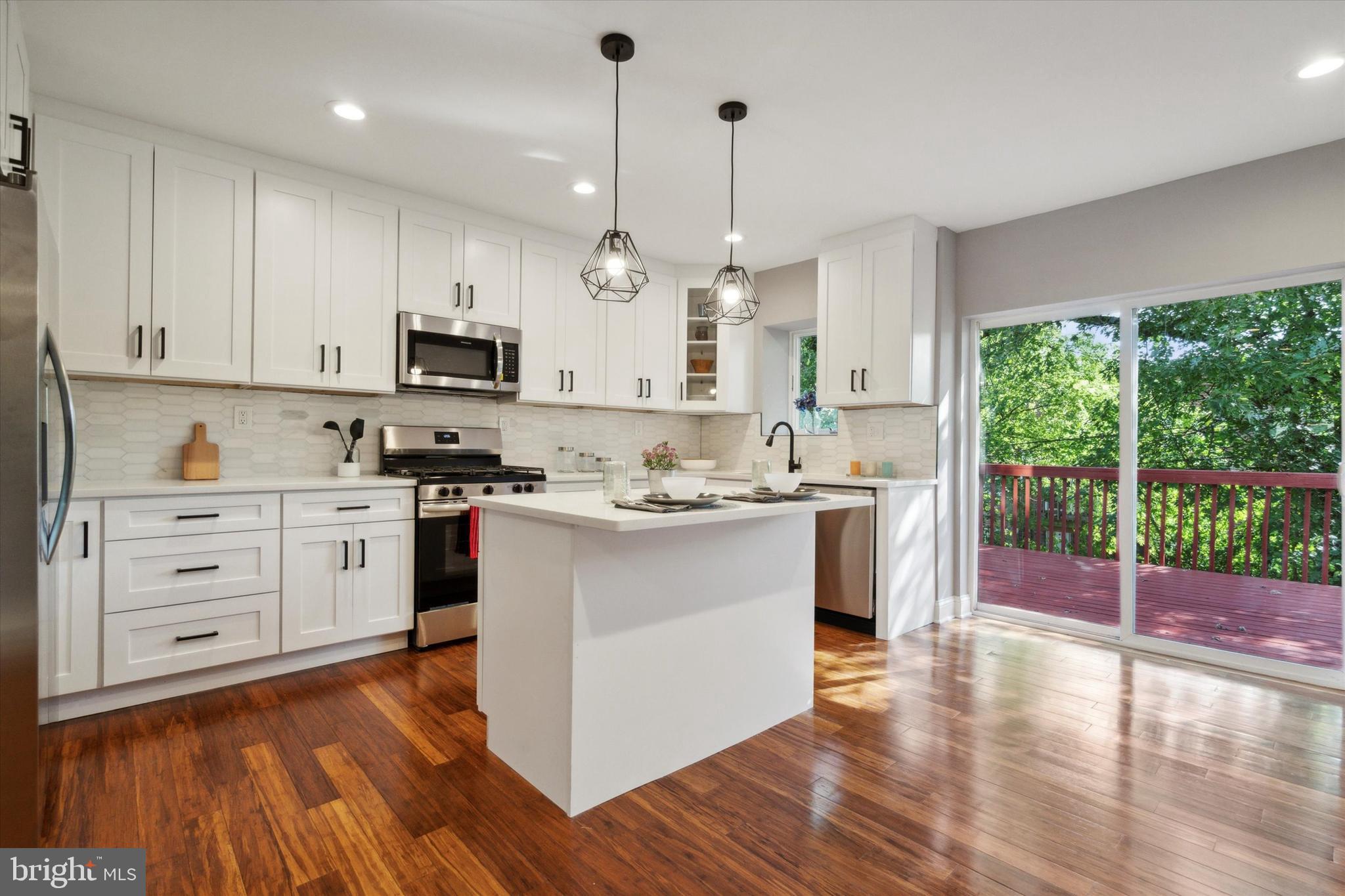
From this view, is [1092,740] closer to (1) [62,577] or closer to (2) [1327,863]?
(2) [1327,863]

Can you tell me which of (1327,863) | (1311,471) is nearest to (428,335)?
(1327,863)

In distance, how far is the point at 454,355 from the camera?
3.89m

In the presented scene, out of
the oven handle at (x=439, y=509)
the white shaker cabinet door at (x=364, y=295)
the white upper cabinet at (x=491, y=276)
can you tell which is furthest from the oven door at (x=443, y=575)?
the white upper cabinet at (x=491, y=276)

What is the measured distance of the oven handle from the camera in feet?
11.4

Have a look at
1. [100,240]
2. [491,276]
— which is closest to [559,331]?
[491,276]

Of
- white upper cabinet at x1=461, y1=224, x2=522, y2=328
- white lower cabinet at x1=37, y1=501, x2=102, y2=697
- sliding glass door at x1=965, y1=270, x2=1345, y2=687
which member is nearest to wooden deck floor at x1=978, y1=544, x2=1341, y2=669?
sliding glass door at x1=965, y1=270, x2=1345, y2=687

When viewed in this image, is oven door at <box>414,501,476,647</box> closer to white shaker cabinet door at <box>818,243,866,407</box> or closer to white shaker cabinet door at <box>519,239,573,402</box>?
white shaker cabinet door at <box>519,239,573,402</box>

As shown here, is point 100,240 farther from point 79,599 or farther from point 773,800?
point 773,800

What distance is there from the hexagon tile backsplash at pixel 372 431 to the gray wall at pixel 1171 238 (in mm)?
1016

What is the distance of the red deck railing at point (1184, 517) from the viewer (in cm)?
317

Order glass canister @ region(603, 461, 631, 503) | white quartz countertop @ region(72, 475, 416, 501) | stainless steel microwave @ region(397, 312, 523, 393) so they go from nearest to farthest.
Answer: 1. glass canister @ region(603, 461, 631, 503)
2. white quartz countertop @ region(72, 475, 416, 501)
3. stainless steel microwave @ region(397, 312, 523, 393)

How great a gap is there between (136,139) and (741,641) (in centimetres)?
346

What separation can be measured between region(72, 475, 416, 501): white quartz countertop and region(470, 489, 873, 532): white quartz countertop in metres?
1.29

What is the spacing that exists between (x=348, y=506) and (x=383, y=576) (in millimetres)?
413
